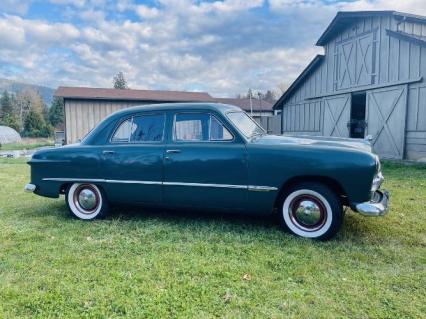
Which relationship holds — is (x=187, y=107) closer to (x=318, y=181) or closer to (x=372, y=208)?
(x=318, y=181)

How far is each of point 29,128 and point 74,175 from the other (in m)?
46.5

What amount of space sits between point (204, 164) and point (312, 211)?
4.89 ft

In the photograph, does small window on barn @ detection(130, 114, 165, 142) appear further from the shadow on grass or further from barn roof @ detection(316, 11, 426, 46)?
barn roof @ detection(316, 11, 426, 46)

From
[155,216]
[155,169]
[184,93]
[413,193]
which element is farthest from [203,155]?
[184,93]

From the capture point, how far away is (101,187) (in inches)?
194

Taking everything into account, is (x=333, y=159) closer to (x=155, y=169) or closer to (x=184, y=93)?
(x=155, y=169)

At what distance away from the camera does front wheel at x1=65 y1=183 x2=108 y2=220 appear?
498 centimetres

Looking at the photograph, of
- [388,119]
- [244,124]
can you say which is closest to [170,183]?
[244,124]

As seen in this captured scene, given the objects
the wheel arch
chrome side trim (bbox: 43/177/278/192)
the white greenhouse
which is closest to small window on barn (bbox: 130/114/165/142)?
chrome side trim (bbox: 43/177/278/192)

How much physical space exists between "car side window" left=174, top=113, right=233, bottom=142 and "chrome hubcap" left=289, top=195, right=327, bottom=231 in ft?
3.97

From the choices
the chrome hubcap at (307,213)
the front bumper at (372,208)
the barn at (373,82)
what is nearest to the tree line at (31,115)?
the barn at (373,82)

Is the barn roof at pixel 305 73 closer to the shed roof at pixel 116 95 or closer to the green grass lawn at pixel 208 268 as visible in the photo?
the shed roof at pixel 116 95

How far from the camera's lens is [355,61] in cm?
1309

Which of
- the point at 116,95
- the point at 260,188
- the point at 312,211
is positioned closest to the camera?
the point at 312,211
